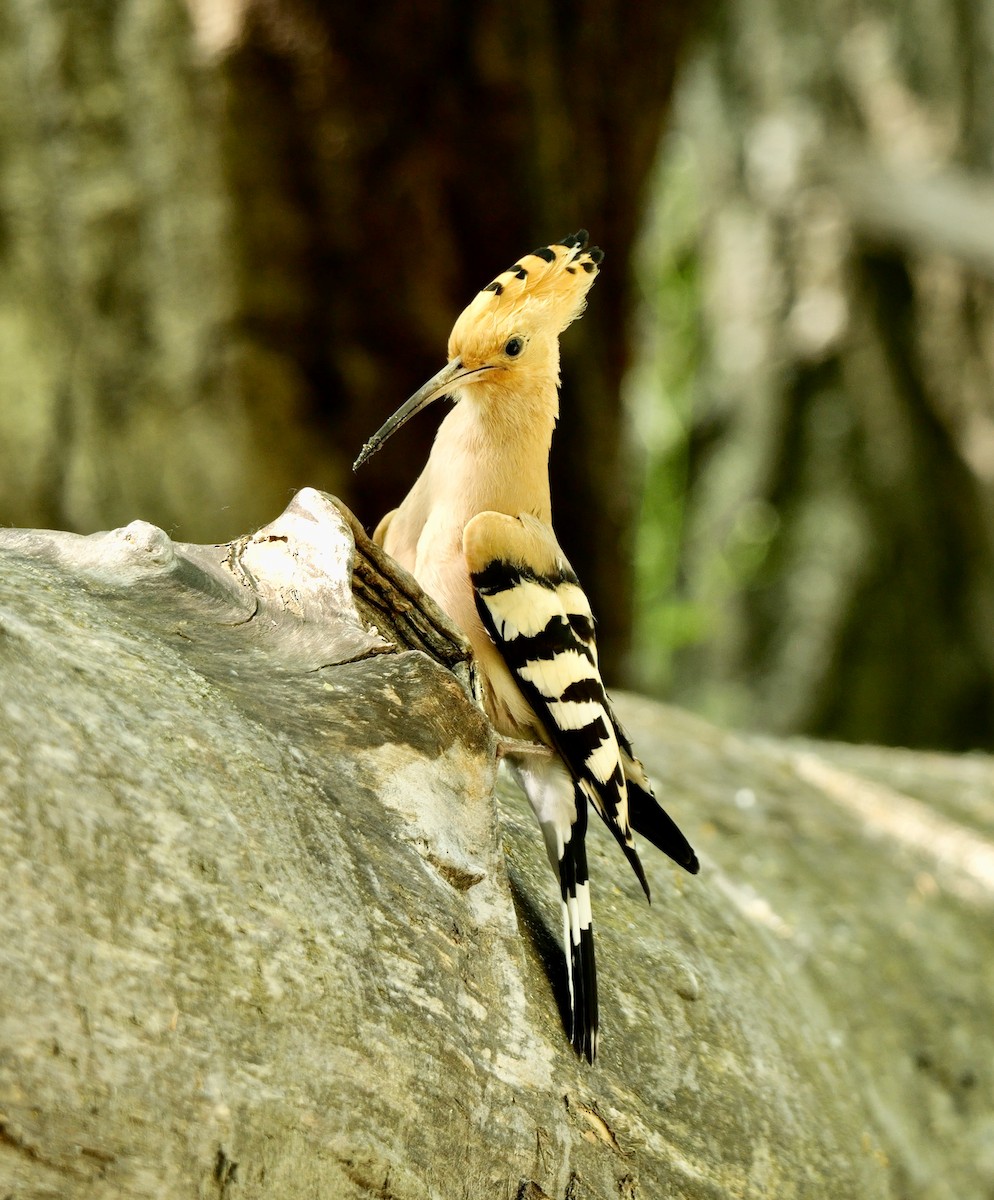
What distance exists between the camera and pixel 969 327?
6.31 meters

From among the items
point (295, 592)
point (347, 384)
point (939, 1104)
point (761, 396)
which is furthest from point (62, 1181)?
point (761, 396)

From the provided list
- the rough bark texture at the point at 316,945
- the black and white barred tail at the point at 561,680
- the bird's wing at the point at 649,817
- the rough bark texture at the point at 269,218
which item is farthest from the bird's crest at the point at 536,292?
the rough bark texture at the point at 269,218

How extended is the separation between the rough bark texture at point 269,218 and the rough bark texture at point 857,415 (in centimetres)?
286

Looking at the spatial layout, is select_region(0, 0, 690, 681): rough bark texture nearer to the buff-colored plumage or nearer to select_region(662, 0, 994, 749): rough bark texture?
the buff-colored plumage

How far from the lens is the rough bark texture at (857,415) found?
247 inches

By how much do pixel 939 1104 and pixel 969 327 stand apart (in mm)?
4870

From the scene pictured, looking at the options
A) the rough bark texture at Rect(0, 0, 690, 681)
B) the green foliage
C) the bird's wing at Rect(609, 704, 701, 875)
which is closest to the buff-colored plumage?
the bird's wing at Rect(609, 704, 701, 875)

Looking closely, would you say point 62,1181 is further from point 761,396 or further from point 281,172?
point 761,396

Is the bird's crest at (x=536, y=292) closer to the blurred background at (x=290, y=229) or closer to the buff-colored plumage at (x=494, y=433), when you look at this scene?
the buff-colored plumage at (x=494, y=433)

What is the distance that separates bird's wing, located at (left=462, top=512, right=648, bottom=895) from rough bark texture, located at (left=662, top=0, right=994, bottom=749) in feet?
14.8

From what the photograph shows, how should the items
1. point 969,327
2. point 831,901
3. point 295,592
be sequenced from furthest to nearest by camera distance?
point 969,327 → point 831,901 → point 295,592

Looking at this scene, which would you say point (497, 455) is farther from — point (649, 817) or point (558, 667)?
point (649, 817)

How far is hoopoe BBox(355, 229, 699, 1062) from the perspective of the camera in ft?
5.32

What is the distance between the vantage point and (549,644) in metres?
1.68
